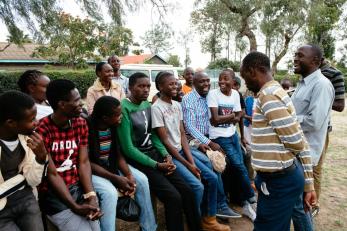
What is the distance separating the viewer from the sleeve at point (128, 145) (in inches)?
121

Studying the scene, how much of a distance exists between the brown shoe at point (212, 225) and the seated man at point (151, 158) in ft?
0.67

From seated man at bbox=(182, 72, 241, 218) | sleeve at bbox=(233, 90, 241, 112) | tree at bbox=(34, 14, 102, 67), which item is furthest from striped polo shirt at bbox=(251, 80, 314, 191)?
tree at bbox=(34, 14, 102, 67)

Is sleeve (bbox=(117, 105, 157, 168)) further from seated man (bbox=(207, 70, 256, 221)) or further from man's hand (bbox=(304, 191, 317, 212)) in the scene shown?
man's hand (bbox=(304, 191, 317, 212))

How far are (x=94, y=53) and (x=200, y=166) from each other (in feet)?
65.8

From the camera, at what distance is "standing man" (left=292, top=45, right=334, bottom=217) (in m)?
3.03

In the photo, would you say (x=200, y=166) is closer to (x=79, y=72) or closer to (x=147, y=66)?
(x=147, y=66)

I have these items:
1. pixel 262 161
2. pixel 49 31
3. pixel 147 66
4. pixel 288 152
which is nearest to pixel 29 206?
pixel 262 161

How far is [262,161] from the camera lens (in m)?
2.30

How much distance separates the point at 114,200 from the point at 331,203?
3.13 metres

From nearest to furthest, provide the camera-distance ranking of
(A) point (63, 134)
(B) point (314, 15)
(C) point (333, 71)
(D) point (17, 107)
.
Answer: (D) point (17, 107), (A) point (63, 134), (C) point (333, 71), (B) point (314, 15)

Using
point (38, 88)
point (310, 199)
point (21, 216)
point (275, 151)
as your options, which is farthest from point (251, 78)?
point (38, 88)

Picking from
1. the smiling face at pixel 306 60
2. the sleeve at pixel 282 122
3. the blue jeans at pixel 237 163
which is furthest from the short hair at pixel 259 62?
the blue jeans at pixel 237 163

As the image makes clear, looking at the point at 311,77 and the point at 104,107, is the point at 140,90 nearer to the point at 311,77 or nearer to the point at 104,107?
the point at 104,107

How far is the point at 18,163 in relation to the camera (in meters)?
2.22
